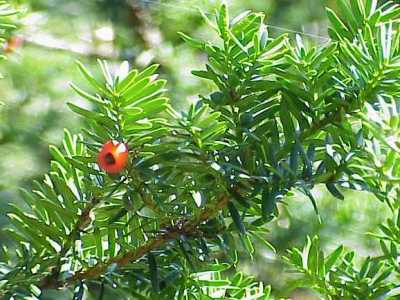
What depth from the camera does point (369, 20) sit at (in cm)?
31

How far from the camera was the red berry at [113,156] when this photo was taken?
0.29 m

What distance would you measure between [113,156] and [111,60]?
723mm

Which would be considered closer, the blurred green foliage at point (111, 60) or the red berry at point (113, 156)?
the red berry at point (113, 156)

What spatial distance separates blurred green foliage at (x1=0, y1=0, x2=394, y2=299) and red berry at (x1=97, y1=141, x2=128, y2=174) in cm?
51

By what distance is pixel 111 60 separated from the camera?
3.27 feet

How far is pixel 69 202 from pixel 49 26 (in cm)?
74

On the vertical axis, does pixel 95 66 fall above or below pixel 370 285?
above

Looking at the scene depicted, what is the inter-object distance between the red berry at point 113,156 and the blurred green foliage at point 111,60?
1.66ft

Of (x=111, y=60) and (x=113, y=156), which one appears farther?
(x=111, y=60)

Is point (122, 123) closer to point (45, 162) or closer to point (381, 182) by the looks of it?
point (381, 182)

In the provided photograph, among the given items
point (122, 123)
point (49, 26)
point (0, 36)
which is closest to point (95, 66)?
point (49, 26)

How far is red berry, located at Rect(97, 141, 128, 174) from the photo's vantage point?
0.95 feet

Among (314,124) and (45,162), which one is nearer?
(314,124)

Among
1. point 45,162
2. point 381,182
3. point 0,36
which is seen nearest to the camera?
point 381,182
